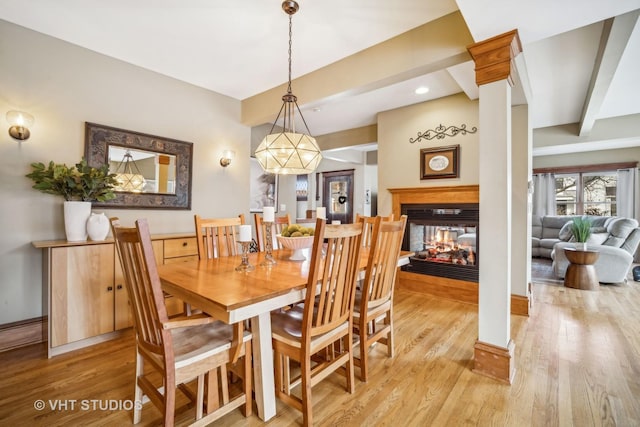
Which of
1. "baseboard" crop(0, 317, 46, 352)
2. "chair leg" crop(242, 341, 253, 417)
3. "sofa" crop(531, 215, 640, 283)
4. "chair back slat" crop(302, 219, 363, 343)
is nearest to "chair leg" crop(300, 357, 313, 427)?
"chair back slat" crop(302, 219, 363, 343)

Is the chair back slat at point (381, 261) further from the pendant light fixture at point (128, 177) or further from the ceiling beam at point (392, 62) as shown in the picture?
the pendant light fixture at point (128, 177)

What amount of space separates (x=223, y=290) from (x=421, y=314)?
2.37 m

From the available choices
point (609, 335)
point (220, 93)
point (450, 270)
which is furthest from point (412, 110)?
point (609, 335)

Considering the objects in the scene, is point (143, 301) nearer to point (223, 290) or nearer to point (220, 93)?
point (223, 290)

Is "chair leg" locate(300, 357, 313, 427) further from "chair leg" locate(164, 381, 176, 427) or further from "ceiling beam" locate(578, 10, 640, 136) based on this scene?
"ceiling beam" locate(578, 10, 640, 136)

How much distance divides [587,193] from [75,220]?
8.83 m

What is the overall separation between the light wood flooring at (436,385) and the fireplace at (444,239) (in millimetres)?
950

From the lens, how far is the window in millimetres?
6078

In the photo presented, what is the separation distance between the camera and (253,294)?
50.5 inches

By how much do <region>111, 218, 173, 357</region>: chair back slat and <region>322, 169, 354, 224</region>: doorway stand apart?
5820 millimetres

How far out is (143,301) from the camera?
4.11ft

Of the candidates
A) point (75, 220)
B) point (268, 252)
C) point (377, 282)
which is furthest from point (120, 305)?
point (377, 282)

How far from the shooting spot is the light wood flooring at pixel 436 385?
5.04 ft

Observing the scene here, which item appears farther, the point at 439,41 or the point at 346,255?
the point at 439,41
